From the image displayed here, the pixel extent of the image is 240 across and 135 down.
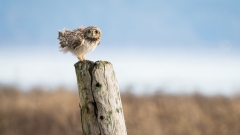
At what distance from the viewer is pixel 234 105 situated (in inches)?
379

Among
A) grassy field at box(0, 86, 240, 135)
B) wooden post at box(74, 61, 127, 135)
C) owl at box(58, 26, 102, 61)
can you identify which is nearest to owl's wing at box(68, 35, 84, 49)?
owl at box(58, 26, 102, 61)

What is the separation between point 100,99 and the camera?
9.98 ft

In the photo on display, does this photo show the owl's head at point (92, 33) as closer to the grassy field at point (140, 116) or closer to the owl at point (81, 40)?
the owl at point (81, 40)

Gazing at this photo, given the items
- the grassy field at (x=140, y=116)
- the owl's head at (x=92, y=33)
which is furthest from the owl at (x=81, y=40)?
the grassy field at (x=140, y=116)

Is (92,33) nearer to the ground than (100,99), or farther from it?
farther from it

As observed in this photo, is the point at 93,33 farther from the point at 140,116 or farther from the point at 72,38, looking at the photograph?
the point at 140,116

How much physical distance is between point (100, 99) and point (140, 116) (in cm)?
591

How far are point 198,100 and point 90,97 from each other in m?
7.54

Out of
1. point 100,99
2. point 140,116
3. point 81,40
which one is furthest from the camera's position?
point 140,116

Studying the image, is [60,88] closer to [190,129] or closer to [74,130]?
[74,130]

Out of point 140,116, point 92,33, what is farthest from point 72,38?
point 140,116

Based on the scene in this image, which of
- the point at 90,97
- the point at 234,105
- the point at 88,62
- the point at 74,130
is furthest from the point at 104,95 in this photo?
the point at 234,105

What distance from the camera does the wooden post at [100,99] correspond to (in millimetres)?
3037

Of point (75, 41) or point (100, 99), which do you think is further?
point (75, 41)
